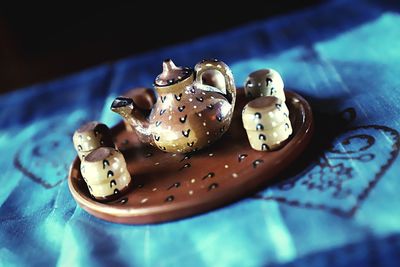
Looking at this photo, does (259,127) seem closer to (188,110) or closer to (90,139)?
(188,110)

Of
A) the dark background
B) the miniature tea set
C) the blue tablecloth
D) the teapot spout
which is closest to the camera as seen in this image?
the blue tablecloth

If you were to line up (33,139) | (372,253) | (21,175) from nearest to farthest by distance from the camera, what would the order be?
1. (372,253)
2. (21,175)
3. (33,139)

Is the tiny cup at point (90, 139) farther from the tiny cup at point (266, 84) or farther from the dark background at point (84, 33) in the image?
the dark background at point (84, 33)

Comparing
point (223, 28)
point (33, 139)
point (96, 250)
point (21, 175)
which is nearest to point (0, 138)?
point (33, 139)

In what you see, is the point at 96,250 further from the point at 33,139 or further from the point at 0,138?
the point at 0,138

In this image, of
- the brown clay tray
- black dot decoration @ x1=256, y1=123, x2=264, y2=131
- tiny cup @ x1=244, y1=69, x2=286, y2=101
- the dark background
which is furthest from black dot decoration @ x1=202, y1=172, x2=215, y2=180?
the dark background

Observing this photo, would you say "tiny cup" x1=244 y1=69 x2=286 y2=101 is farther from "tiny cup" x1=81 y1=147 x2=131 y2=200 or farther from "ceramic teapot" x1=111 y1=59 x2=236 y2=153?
"tiny cup" x1=81 y1=147 x2=131 y2=200

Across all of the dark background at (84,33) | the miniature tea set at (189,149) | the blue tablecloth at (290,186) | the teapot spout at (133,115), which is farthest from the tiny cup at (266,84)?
the dark background at (84,33)
